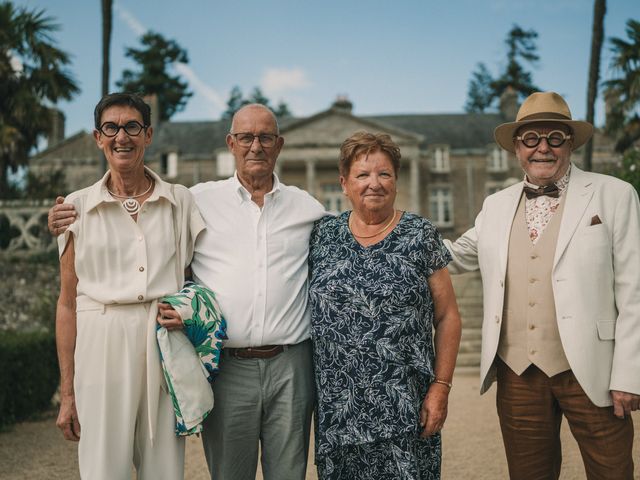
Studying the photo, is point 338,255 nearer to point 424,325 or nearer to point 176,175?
point 424,325

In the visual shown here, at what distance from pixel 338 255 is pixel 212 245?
2.16 ft

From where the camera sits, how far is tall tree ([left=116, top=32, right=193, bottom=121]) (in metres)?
47.8

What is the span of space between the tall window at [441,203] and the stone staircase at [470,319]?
1884cm

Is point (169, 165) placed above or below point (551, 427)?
above

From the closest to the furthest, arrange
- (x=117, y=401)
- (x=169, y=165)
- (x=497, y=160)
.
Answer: (x=117, y=401) → (x=169, y=165) → (x=497, y=160)

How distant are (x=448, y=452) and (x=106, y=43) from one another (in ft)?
35.3

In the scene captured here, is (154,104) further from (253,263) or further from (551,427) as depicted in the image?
(551,427)

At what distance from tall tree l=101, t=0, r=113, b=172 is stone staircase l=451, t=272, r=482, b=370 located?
25.5ft

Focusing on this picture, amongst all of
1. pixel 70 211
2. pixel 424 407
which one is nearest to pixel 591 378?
pixel 424 407

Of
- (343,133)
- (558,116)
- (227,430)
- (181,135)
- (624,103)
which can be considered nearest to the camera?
A: (227,430)

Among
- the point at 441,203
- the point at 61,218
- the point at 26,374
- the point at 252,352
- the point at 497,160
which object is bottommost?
the point at 26,374

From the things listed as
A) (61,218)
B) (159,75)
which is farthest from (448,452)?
(159,75)

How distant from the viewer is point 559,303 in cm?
316

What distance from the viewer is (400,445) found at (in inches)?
116
